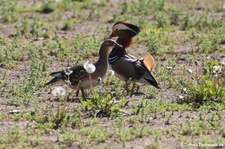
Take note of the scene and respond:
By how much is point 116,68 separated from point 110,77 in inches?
18.2

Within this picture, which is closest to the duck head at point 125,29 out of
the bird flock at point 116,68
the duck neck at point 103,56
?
the bird flock at point 116,68

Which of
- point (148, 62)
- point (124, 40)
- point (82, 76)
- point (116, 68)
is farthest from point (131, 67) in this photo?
point (82, 76)

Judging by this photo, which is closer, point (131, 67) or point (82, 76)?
point (82, 76)

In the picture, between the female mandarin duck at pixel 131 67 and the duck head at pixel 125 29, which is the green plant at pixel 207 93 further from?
the duck head at pixel 125 29

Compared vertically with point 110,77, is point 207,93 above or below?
above

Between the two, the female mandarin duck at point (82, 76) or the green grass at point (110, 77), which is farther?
the female mandarin duck at point (82, 76)

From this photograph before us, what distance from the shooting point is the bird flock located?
34.9ft

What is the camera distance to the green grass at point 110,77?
8906 millimetres

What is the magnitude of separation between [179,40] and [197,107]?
4.72m

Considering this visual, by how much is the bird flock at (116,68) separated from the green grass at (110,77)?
0.23 meters

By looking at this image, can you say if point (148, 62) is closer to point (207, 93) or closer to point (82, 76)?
point (82, 76)

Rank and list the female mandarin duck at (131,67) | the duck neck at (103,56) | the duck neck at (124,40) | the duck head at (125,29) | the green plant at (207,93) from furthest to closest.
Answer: the duck neck at (124,40) < the duck head at (125,29) < the female mandarin duck at (131,67) < the duck neck at (103,56) < the green plant at (207,93)

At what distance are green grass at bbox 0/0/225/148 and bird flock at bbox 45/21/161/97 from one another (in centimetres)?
23

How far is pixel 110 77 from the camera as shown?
12031mm
